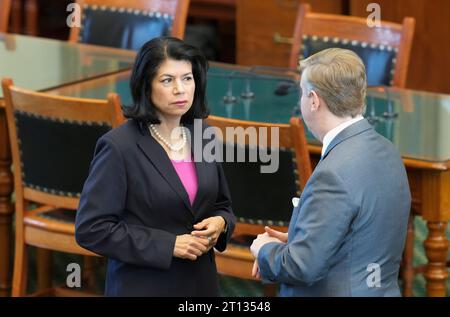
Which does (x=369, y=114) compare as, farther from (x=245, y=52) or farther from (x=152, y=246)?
(x=245, y=52)

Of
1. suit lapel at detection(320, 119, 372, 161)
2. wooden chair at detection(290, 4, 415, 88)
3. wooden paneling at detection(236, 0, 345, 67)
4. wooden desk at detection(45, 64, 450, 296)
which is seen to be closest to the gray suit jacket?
suit lapel at detection(320, 119, 372, 161)

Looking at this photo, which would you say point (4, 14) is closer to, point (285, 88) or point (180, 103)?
point (285, 88)

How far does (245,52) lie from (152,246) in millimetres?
4395

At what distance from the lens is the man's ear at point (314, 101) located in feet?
8.56

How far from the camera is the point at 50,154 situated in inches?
163

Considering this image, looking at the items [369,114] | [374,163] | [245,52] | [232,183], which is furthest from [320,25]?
[374,163]

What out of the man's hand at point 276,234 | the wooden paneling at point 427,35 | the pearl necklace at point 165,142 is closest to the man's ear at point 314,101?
the man's hand at point 276,234

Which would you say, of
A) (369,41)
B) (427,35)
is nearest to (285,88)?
(369,41)

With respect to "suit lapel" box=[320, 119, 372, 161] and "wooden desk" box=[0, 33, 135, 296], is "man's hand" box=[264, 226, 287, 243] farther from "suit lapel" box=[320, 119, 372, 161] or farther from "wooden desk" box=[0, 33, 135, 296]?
"wooden desk" box=[0, 33, 135, 296]

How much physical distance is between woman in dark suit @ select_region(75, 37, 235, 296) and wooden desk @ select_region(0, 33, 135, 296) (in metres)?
1.65

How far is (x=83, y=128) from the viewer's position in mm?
4027

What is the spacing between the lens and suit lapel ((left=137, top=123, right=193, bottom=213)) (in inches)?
114

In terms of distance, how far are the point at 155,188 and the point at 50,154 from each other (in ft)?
4.38

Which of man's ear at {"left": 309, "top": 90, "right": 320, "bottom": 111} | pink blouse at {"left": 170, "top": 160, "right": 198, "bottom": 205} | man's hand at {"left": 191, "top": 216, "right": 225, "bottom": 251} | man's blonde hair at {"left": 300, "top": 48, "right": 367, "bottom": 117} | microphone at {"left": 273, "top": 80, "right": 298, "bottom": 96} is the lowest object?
man's hand at {"left": 191, "top": 216, "right": 225, "bottom": 251}
